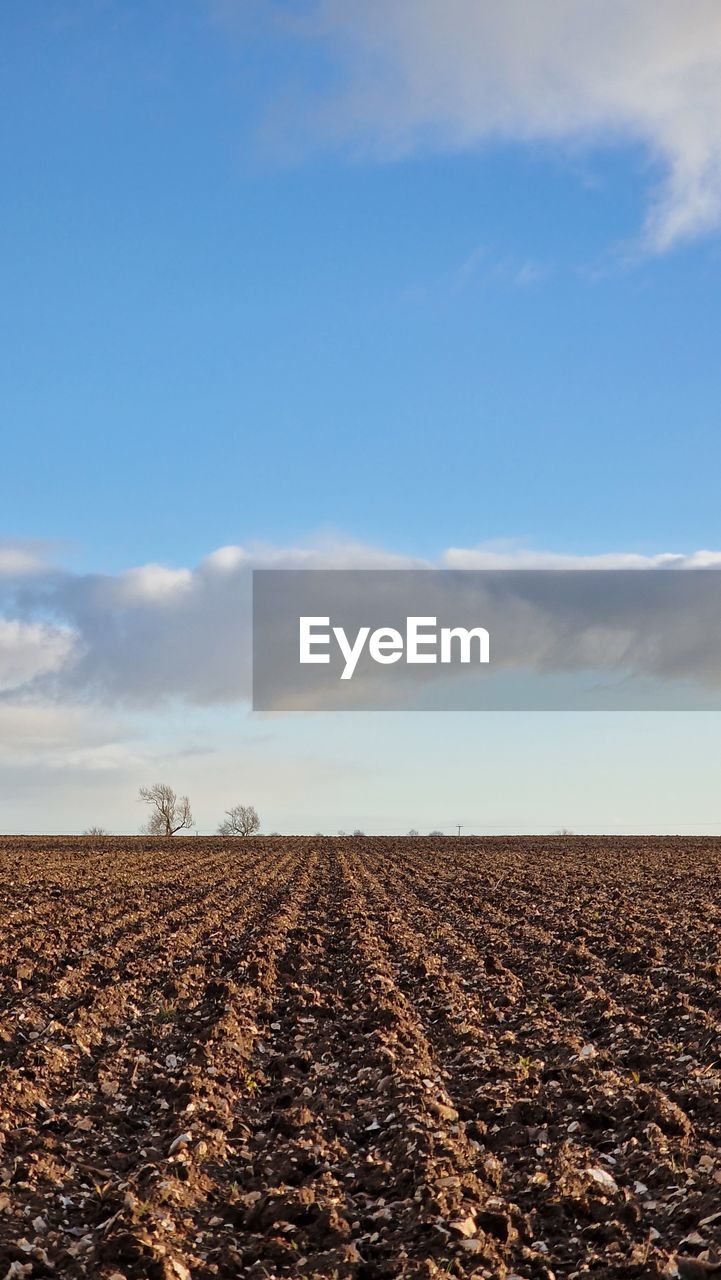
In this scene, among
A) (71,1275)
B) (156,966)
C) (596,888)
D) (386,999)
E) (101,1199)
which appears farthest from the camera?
(596,888)

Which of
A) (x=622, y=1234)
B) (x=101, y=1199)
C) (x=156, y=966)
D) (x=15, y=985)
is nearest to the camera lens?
(x=622, y=1234)

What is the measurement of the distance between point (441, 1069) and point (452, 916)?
13.8 metres

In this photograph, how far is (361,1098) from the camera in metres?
11.3

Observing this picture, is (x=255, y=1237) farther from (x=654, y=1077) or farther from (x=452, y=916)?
(x=452, y=916)

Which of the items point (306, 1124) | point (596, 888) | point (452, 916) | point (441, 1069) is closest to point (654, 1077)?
point (441, 1069)

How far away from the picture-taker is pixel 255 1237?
812cm

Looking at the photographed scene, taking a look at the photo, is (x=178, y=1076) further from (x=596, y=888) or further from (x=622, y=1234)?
(x=596, y=888)

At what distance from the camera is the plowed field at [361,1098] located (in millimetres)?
7961

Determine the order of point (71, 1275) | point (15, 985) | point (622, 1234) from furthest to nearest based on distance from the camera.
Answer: point (15, 985) < point (622, 1234) < point (71, 1275)

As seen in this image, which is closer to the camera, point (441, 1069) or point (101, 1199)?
point (101, 1199)

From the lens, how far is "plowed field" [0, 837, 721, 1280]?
7961 mm

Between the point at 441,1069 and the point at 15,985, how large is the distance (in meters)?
8.06

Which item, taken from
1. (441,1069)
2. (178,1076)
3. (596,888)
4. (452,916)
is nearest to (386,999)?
(441,1069)

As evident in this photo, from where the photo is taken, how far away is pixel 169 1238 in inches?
313
